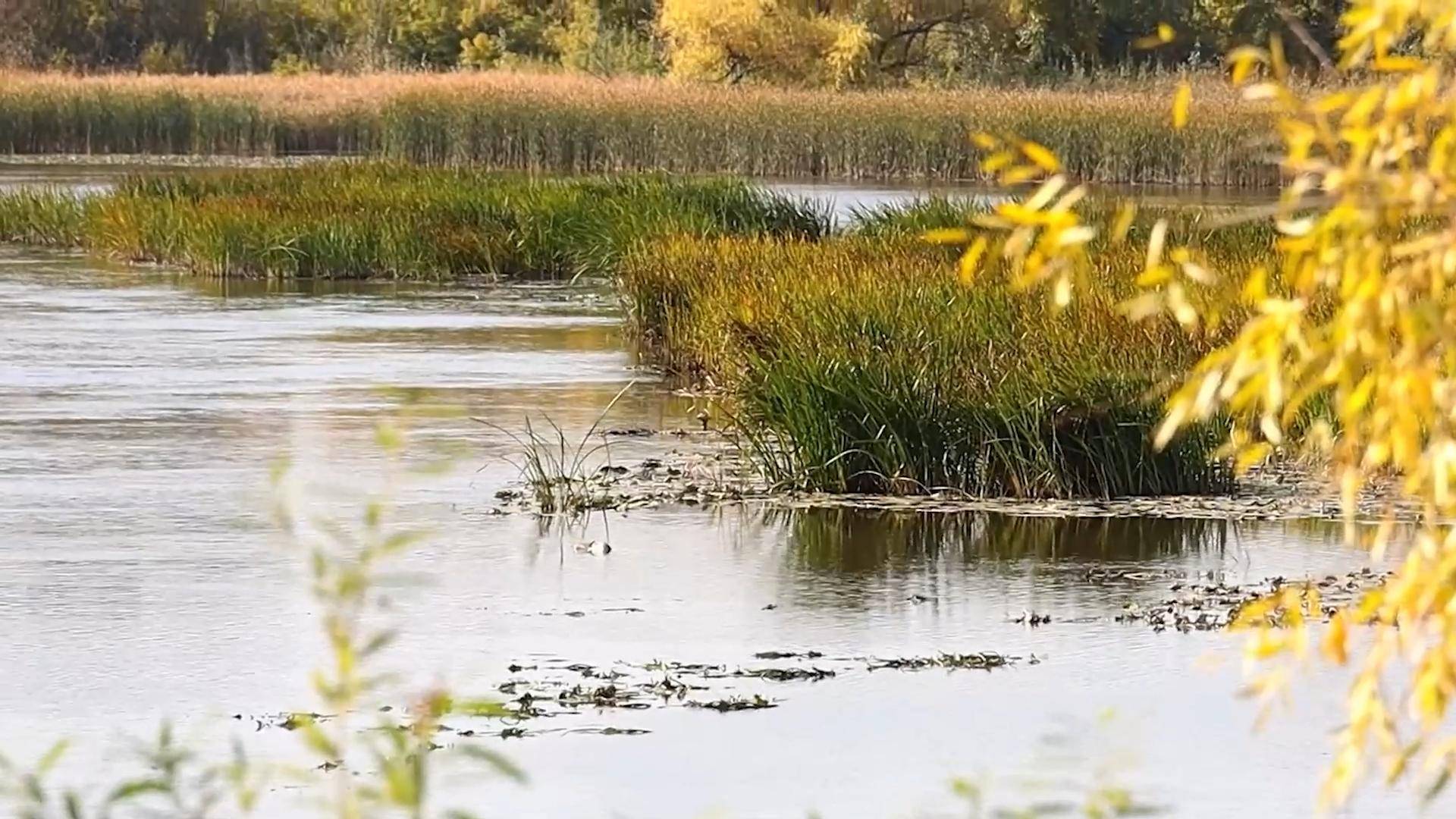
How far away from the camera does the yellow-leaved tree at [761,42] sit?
48000 millimetres

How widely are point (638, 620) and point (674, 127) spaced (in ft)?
95.9

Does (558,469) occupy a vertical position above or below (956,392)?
below

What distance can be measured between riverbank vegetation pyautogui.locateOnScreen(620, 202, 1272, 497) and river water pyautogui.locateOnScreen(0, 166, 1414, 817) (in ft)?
1.40

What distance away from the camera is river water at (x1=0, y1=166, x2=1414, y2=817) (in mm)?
6406

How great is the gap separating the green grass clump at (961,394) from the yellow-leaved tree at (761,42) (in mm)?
35577

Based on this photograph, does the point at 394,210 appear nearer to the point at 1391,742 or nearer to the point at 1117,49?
the point at 1391,742

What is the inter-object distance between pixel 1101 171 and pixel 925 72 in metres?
16.7

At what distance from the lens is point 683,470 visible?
1133 cm

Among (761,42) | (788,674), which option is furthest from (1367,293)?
(761,42)

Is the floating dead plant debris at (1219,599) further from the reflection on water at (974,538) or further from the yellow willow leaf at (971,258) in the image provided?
the yellow willow leaf at (971,258)

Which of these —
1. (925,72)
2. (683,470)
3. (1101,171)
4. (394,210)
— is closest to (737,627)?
(683,470)

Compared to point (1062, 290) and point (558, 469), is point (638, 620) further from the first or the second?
point (1062, 290)

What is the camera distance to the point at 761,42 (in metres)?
48.5

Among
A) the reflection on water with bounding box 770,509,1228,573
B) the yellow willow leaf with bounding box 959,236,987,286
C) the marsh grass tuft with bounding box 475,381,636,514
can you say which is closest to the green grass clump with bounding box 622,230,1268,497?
the reflection on water with bounding box 770,509,1228,573
